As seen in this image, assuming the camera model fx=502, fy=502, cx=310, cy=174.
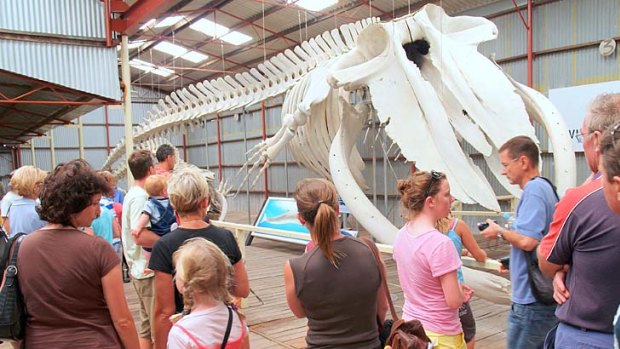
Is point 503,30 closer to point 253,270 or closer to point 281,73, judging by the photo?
point 281,73

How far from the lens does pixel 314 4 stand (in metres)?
12.2

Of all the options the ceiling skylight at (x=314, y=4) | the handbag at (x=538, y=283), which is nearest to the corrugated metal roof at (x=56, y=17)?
the ceiling skylight at (x=314, y=4)

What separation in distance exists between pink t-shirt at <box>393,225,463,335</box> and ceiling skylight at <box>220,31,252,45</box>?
555 inches

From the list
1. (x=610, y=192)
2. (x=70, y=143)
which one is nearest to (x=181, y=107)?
(x=610, y=192)

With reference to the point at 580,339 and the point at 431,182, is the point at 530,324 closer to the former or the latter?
the point at 580,339

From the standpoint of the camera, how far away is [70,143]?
69.3ft

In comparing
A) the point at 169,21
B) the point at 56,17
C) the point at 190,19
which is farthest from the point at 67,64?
the point at 169,21

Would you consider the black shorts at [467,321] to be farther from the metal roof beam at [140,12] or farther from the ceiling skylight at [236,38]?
the ceiling skylight at [236,38]

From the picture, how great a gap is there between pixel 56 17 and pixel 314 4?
5.81 m

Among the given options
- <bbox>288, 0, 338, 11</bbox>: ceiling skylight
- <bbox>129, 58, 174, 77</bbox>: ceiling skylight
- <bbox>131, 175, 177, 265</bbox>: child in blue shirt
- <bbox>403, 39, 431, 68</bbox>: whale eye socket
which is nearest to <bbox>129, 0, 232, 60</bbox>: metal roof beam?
<bbox>129, 58, 174, 77</bbox>: ceiling skylight

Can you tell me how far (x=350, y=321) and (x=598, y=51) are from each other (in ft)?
30.4

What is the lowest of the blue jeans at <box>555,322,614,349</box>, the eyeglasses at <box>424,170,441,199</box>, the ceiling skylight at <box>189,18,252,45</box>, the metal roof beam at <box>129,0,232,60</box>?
the blue jeans at <box>555,322,614,349</box>

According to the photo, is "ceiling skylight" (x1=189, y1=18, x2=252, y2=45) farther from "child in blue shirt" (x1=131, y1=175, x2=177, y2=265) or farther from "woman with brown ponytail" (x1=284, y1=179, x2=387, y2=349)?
"woman with brown ponytail" (x1=284, y1=179, x2=387, y2=349)

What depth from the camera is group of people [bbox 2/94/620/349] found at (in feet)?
5.62
